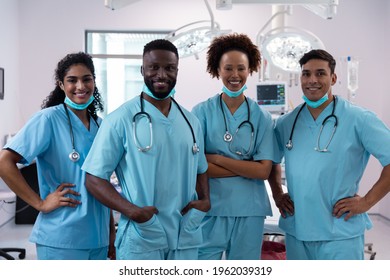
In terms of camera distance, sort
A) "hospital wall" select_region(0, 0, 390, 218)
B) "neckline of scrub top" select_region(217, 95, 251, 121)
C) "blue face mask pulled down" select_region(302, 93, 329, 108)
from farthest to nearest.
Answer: "hospital wall" select_region(0, 0, 390, 218) < "neckline of scrub top" select_region(217, 95, 251, 121) < "blue face mask pulled down" select_region(302, 93, 329, 108)

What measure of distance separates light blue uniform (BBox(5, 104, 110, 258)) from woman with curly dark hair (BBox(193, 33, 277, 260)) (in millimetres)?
414

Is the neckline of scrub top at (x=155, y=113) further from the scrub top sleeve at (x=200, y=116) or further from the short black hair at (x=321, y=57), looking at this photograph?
the short black hair at (x=321, y=57)

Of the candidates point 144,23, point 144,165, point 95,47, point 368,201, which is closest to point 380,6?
point 144,23

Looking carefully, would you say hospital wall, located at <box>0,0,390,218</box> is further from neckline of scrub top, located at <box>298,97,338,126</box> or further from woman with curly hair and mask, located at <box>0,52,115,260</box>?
woman with curly hair and mask, located at <box>0,52,115,260</box>

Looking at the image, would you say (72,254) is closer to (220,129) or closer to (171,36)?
(220,129)

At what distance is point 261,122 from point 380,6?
3.52m

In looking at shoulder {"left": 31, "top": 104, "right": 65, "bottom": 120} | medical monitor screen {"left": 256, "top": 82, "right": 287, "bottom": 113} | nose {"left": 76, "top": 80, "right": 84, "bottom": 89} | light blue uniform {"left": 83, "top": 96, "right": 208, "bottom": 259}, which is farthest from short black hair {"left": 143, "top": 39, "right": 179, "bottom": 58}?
medical monitor screen {"left": 256, "top": 82, "right": 287, "bottom": 113}

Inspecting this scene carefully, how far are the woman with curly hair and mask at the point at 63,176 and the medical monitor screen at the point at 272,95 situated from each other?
196 cm

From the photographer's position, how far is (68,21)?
4.54 metres

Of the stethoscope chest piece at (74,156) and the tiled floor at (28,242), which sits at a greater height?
the stethoscope chest piece at (74,156)

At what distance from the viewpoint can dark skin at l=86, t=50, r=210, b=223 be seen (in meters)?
1.23

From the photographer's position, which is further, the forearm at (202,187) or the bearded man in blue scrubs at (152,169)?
the forearm at (202,187)

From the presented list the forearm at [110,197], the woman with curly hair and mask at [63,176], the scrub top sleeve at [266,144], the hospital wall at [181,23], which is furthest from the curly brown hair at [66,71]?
A: the hospital wall at [181,23]

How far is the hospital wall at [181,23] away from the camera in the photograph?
4.51 m
